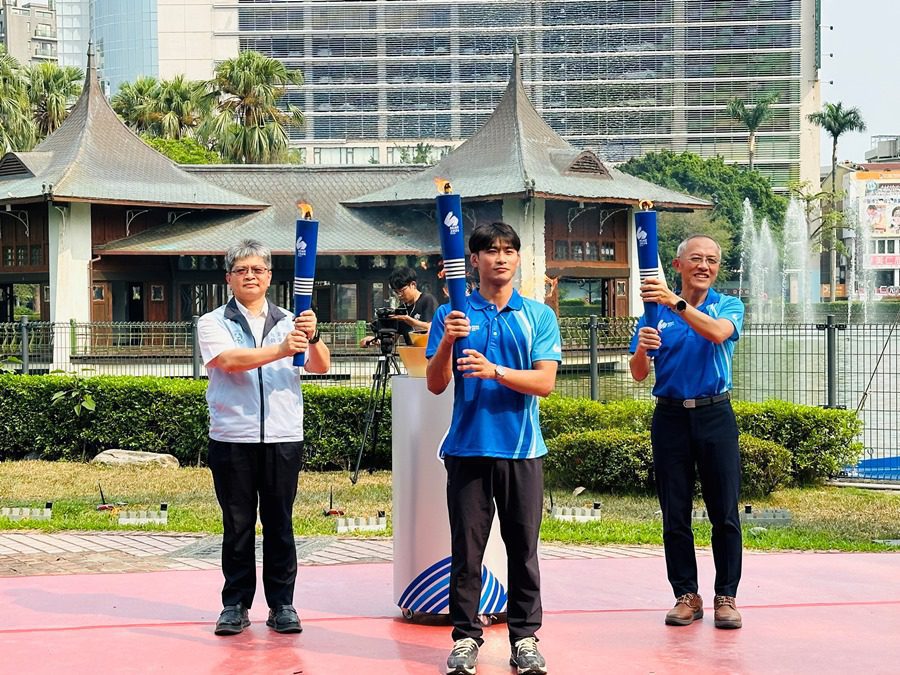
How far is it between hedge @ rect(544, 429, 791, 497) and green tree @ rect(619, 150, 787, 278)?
235ft

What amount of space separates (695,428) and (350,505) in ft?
18.6

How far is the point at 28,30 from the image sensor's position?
6014 inches

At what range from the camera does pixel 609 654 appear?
A: 211 inches

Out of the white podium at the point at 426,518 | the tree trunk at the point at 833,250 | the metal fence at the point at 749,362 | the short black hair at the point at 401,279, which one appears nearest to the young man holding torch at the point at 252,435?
the white podium at the point at 426,518

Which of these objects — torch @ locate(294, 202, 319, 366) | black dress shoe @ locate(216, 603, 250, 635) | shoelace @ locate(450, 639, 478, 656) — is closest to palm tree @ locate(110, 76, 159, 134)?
black dress shoe @ locate(216, 603, 250, 635)

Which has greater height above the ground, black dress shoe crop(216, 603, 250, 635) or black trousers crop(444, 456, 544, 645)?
black trousers crop(444, 456, 544, 645)

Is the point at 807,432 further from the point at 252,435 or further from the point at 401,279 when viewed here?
the point at 252,435

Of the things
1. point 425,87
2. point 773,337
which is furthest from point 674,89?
point 773,337

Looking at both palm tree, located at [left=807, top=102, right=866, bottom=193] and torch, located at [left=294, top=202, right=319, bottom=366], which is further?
palm tree, located at [left=807, top=102, right=866, bottom=193]

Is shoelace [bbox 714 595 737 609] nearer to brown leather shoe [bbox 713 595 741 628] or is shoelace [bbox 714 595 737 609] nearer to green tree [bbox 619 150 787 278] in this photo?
brown leather shoe [bbox 713 595 741 628]

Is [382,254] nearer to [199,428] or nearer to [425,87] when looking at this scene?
[199,428]

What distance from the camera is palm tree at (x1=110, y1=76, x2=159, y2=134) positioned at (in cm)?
5675

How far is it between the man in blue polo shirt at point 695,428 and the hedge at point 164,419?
6.59 m

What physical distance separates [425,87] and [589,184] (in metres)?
69.6
